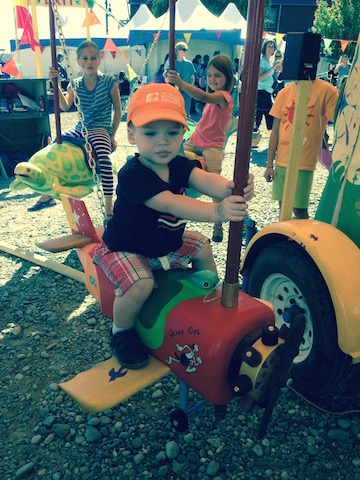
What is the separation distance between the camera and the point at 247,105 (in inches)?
51.6

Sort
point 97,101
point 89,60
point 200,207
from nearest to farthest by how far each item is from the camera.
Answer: point 200,207 → point 89,60 → point 97,101

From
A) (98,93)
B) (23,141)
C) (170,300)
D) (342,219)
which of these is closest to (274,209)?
(98,93)

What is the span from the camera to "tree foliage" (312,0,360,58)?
2047 cm

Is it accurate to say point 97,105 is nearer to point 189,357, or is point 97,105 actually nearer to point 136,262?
point 136,262

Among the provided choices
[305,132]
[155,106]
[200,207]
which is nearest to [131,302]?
[200,207]

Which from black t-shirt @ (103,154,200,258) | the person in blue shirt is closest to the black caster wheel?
black t-shirt @ (103,154,200,258)

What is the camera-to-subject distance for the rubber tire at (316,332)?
1.86 meters

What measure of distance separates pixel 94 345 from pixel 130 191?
128 cm

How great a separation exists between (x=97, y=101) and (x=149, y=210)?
8.38 feet

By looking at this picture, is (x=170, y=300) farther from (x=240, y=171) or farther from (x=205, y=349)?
(x=240, y=171)

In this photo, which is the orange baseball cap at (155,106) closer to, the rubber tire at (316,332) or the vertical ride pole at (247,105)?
the vertical ride pole at (247,105)

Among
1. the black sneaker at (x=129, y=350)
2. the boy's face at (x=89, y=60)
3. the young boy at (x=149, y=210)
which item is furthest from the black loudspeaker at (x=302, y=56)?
the boy's face at (x=89, y=60)

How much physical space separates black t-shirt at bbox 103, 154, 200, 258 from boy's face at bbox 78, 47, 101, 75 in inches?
95.9

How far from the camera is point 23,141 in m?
6.83
